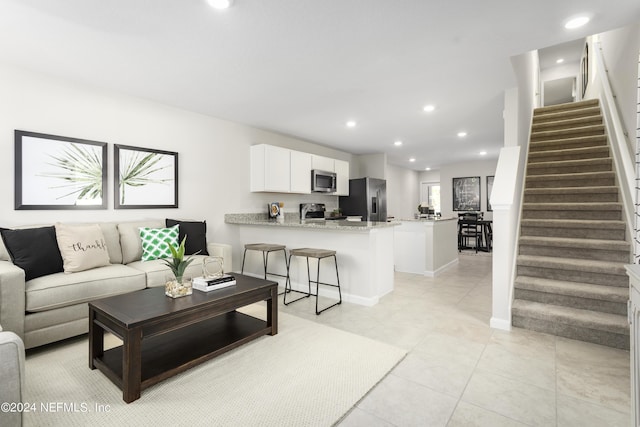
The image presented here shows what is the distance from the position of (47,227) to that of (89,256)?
43cm

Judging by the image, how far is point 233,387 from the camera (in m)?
1.87

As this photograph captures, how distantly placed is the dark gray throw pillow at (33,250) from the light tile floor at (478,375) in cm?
207

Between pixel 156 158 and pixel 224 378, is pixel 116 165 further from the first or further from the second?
pixel 224 378

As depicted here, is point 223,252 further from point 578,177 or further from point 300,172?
point 578,177

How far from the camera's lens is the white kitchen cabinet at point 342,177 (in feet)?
20.2

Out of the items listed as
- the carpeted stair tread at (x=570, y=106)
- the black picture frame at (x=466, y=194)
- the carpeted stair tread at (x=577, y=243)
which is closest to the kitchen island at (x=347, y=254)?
the carpeted stair tread at (x=577, y=243)

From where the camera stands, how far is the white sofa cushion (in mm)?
2252

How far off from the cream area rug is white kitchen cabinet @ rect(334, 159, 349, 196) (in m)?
4.04

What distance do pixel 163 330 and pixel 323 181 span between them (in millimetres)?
4147

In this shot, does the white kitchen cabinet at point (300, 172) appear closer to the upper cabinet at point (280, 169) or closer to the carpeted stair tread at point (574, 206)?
the upper cabinet at point (280, 169)

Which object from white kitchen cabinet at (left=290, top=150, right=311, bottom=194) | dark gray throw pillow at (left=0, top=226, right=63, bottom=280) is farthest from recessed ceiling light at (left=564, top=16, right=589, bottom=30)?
dark gray throw pillow at (left=0, top=226, right=63, bottom=280)

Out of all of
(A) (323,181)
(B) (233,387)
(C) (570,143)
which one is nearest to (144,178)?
(B) (233,387)

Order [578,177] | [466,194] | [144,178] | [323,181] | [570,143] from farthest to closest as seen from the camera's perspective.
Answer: [466,194], [323,181], [570,143], [578,177], [144,178]

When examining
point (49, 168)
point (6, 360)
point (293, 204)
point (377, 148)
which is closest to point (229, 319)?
point (6, 360)
